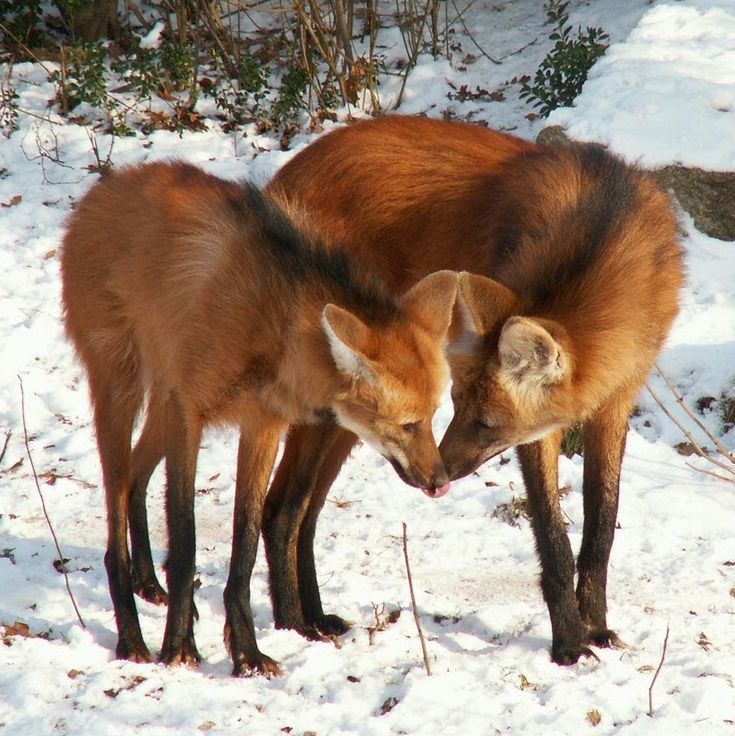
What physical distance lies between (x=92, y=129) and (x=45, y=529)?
512cm

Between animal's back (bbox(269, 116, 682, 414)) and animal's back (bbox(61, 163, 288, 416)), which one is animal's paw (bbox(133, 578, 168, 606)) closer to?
animal's back (bbox(61, 163, 288, 416))

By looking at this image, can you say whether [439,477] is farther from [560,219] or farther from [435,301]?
[560,219]

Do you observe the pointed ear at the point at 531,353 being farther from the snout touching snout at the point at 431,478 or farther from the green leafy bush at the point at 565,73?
the green leafy bush at the point at 565,73

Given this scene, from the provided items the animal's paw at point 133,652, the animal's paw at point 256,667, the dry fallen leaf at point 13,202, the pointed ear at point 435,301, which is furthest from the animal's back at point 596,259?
the dry fallen leaf at point 13,202

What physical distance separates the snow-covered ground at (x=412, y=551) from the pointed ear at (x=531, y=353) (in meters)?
1.13

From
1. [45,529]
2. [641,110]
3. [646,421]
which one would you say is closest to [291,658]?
[45,529]

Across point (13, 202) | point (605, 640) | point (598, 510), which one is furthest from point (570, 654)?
point (13, 202)

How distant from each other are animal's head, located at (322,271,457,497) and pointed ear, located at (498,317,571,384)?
273 millimetres

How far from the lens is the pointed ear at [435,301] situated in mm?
3986

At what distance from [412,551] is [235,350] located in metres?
2.02

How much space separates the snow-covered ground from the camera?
3.61m

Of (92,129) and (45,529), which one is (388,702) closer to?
(45,529)

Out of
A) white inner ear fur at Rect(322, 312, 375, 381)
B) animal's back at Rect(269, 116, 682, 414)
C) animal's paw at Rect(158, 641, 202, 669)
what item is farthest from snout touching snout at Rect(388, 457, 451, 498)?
animal's paw at Rect(158, 641, 202, 669)

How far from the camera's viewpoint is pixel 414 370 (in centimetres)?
382
